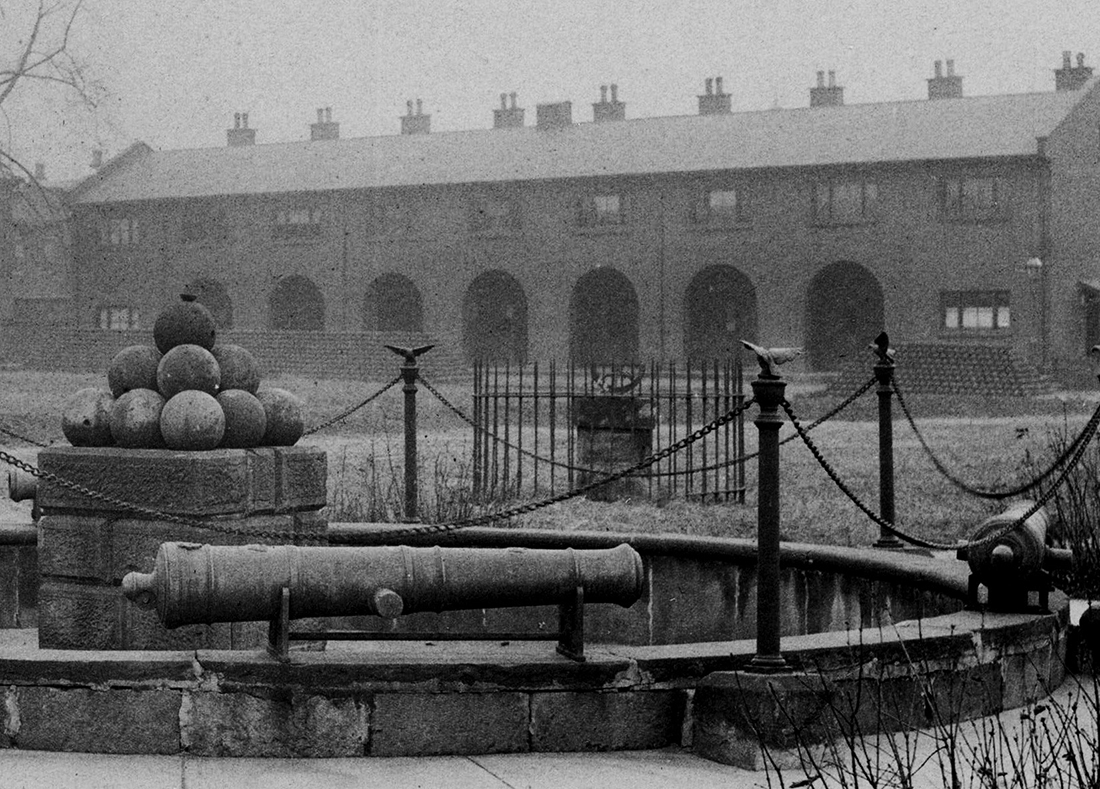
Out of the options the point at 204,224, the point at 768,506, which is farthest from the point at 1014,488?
the point at 204,224

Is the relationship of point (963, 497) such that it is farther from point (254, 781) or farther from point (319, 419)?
point (319, 419)

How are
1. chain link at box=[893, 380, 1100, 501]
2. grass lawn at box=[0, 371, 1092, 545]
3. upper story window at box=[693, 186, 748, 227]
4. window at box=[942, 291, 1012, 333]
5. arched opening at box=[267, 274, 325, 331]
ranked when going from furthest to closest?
arched opening at box=[267, 274, 325, 331] → upper story window at box=[693, 186, 748, 227] → window at box=[942, 291, 1012, 333] → grass lawn at box=[0, 371, 1092, 545] → chain link at box=[893, 380, 1100, 501]

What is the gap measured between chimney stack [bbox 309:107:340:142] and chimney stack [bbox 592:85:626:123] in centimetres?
1010

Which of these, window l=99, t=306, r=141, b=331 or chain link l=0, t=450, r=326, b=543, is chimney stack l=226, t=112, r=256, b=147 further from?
chain link l=0, t=450, r=326, b=543

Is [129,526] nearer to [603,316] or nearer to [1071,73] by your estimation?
[603,316]

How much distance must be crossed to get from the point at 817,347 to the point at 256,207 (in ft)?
54.8

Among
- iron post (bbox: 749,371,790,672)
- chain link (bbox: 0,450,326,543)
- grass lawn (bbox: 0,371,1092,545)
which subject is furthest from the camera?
grass lawn (bbox: 0,371,1092,545)

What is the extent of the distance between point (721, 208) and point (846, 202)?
3.19 metres

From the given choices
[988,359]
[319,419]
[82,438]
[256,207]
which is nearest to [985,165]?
[988,359]

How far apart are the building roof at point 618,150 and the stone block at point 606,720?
30.9 m

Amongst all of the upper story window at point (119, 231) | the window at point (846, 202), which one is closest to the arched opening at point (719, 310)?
the window at point (846, 202)

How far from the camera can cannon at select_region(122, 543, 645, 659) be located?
5.23 meters

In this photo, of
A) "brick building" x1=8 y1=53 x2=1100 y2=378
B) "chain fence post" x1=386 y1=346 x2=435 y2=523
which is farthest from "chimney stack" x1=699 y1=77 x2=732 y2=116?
"chain fence post" x1=386 y1=346 x2=435 y2=523

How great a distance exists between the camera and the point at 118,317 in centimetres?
4478
